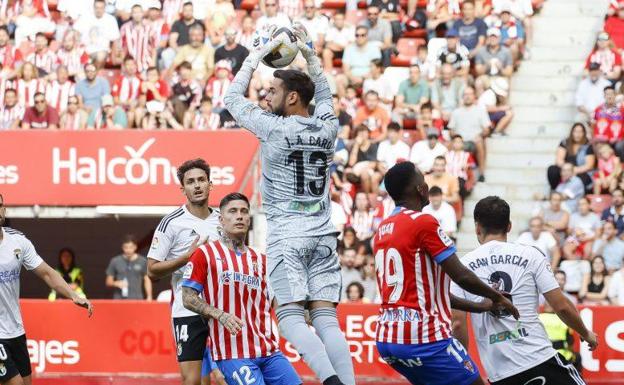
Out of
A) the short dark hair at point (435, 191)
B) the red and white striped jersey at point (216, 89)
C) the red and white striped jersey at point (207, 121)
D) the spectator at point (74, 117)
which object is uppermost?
the red and white striped jersey at point (216, 89)

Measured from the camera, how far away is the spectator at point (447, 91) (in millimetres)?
19844

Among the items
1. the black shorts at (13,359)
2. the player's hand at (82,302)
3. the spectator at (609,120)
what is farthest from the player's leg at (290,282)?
the spectator at (609,120)

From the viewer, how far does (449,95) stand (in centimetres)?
1991

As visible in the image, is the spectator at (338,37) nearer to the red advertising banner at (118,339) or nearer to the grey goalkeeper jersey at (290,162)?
the red advertising banner at (118,339)

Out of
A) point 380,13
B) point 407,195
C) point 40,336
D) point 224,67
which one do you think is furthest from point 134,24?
point 407,195

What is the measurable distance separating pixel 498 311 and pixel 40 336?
29.2ft

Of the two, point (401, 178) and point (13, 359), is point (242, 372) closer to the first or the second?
point (401, 178)

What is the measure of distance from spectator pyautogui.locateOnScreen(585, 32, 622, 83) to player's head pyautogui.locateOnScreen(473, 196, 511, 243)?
11.7 meters

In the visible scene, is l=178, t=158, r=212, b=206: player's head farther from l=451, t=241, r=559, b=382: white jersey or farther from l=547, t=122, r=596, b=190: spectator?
l=547, t=122, r=596, b=190: spectator

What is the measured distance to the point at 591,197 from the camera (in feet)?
60.6

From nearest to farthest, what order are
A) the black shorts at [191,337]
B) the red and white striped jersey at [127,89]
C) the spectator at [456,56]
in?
the black shorts at [191,337]
the spectator at [456,56]
the red and white striped jersey at [127,89]

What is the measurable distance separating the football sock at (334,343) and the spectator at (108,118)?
11042mm

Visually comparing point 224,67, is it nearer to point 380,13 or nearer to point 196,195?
point 380,13

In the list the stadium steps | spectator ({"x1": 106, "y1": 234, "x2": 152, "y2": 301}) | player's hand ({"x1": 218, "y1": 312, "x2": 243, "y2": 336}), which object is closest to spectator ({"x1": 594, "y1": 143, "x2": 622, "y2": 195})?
the stadium steps
